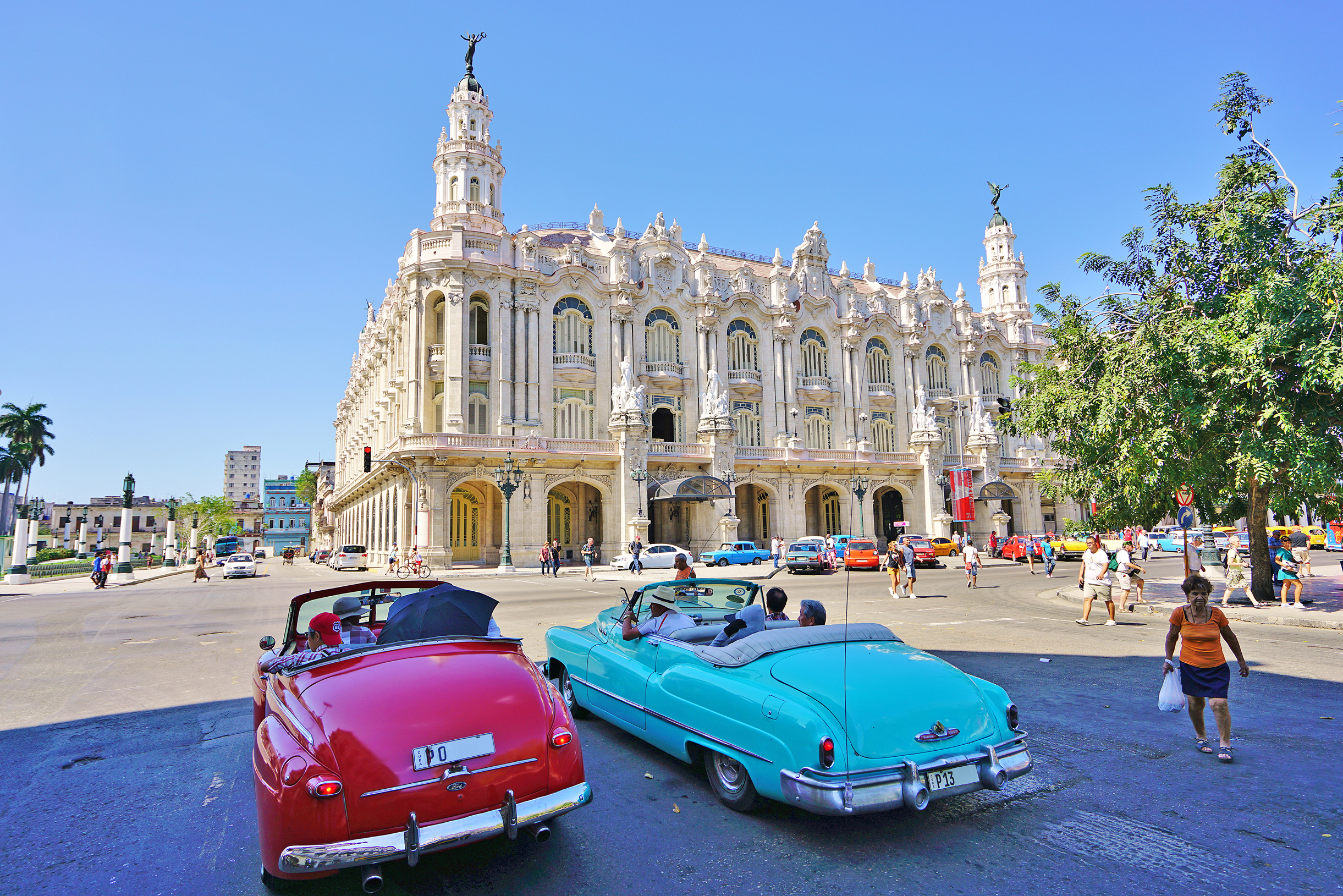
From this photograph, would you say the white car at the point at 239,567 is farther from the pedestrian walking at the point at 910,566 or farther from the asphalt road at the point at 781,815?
the pedestrian walking at the point at 910,566

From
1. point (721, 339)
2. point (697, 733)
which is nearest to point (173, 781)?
point (697, 733)

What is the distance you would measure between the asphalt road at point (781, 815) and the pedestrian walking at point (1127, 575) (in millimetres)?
5421

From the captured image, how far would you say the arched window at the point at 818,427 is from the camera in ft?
158

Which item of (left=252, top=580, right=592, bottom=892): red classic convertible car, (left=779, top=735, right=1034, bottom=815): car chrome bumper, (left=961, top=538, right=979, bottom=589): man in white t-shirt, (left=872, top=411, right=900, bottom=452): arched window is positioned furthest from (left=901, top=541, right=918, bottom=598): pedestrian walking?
(left=872, top=411, right=900, bottom=452): arched window

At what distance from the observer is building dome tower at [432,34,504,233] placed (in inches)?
1660

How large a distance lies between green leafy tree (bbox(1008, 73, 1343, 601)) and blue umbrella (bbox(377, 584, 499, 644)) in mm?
13482

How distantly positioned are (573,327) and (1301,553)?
3405 cm

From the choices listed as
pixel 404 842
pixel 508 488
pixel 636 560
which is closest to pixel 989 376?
pixel 636 560

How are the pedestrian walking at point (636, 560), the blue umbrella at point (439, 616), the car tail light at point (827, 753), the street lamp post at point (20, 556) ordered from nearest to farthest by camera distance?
the car tail light at point (827, 753)
the blue umbrella at point (439, 616)
the pedestrian walking at point (636, 560)
the street lamp post at point (20, 556)

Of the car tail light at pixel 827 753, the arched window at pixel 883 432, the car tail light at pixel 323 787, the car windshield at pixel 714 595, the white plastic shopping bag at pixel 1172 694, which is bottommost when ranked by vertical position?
the white plastic shopping bag at pixel 1172 694

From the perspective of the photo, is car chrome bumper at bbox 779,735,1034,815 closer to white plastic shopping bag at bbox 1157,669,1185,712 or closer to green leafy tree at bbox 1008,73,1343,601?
white plastic shopping bag at bbox 1157,669,1185,712

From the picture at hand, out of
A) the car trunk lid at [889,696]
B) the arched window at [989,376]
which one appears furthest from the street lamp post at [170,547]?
the arched window at [989,376]

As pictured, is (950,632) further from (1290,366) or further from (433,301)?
(433,301)

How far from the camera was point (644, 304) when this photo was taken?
44.0 meters
